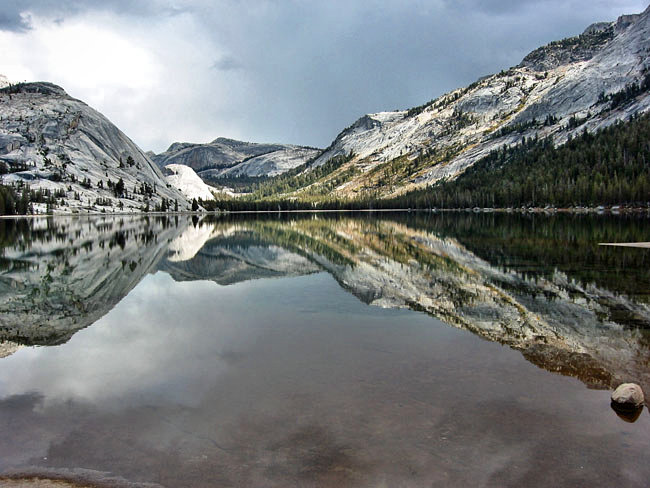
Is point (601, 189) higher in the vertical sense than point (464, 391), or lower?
higher

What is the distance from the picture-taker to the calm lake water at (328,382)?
8117mm

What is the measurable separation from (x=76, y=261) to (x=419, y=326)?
30587mm

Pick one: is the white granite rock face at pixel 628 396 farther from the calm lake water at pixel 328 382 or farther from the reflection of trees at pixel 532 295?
the reflection of trees at pixel 532 295

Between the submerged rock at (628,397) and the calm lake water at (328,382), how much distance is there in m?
0.28

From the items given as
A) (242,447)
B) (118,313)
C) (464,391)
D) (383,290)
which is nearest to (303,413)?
(242,447)

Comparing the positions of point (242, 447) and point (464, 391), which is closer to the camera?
point (242, 447)

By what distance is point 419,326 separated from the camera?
17406 mm

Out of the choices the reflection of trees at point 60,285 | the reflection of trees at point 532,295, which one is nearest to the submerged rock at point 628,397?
the reflection of trees at point 532,295

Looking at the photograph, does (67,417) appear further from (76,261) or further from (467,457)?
(76,261)

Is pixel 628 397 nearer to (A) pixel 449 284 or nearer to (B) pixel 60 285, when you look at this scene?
(A) pixel 449 284

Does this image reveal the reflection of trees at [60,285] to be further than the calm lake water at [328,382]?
Yes

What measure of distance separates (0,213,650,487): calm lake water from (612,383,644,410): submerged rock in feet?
0.93

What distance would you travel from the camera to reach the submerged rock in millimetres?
10133

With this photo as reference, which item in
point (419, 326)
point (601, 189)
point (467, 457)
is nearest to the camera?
point (467, 457)
